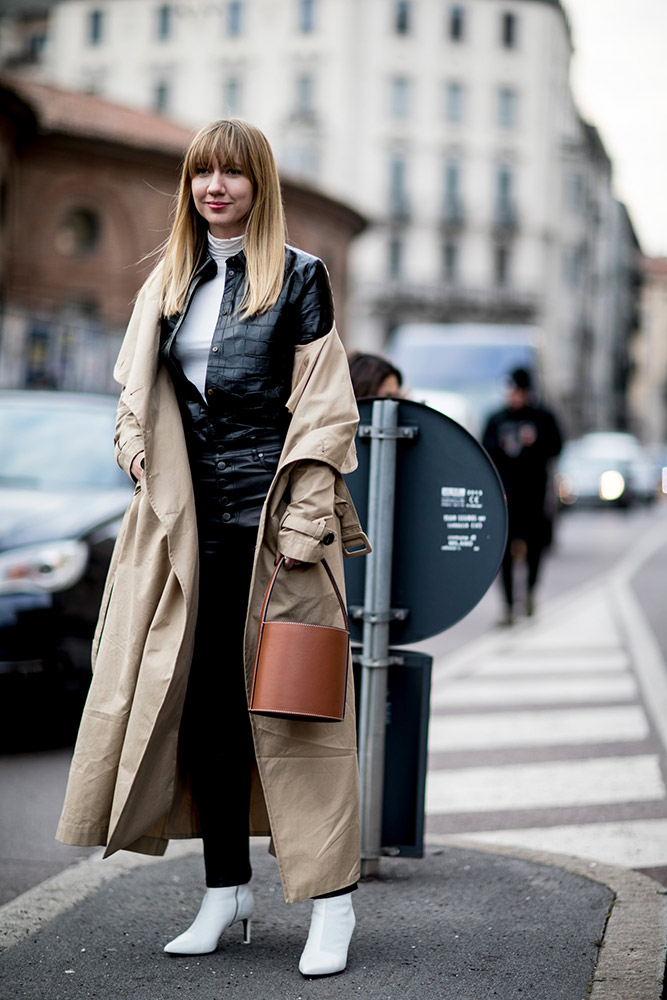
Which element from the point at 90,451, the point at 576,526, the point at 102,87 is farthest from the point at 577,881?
the point at 102,87

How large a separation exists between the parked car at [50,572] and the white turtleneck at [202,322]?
288cm

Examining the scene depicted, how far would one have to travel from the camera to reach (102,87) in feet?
234

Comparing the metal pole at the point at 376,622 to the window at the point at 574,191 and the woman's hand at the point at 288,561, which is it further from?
the window at the point at 574,191

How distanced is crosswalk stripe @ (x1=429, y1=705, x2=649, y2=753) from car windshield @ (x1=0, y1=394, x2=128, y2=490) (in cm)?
215

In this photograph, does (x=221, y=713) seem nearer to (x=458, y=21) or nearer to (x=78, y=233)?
(x=78, y=233)

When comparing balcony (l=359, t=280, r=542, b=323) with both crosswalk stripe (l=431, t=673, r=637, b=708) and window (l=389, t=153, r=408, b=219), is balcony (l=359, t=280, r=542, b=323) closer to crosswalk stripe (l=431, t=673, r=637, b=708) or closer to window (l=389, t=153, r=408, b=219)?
window (l=389, t=153, r=408, b=219)

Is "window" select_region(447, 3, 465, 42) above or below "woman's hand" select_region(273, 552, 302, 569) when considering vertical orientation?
above

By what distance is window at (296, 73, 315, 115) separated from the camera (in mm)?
66400

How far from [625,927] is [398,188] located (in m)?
67.1

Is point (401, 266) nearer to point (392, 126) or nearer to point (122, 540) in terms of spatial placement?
point (392, 126)

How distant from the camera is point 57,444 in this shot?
7016 mm

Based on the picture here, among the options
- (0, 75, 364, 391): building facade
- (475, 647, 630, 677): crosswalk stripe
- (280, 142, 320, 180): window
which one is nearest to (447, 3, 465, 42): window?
(280, 142, 320, 180): window

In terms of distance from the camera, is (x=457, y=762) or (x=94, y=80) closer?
(x=457, y=762)

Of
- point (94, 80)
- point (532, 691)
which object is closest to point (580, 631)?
point (532, 691)
